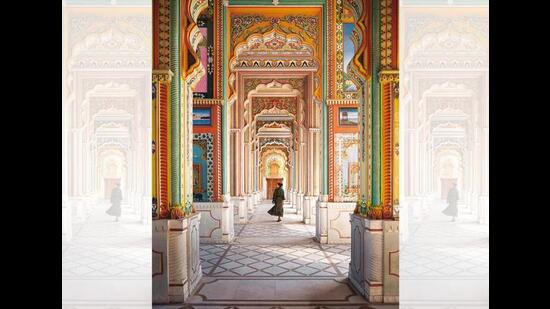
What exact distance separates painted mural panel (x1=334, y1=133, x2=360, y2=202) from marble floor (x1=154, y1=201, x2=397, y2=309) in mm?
1223

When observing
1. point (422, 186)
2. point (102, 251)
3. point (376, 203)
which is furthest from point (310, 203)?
point (376, 203)

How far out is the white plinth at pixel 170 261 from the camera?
4.37 m

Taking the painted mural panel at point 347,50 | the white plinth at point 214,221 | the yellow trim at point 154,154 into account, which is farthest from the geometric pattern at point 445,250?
the white plinth at point 214,221

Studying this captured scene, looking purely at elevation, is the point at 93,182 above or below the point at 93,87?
below

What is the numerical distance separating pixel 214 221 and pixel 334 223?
271cm

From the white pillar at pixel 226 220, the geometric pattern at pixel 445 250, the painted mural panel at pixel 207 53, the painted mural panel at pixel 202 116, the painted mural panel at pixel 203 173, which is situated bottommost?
the geometric pattern at pixel 445 250

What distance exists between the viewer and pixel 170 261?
4441mm

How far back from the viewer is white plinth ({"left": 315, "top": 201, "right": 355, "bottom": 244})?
8.37 meters

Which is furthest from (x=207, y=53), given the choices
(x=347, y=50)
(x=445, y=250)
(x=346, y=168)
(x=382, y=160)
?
(x=445, y=250)

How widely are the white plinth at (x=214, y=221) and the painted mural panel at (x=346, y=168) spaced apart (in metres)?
2.60

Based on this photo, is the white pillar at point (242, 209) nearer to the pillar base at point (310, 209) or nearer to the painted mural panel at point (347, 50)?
the pillar base at point (310, 209)
